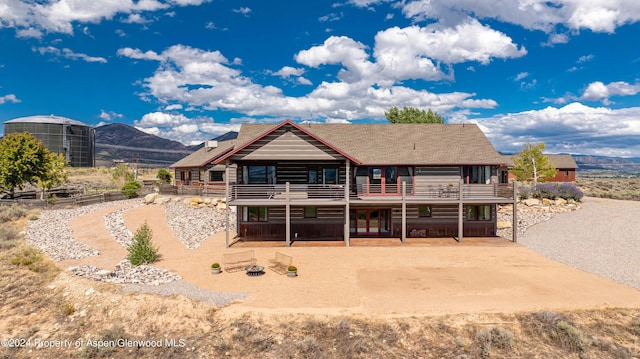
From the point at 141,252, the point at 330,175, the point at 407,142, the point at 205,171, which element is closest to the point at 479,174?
the point at 407,142

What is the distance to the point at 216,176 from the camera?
37.2m

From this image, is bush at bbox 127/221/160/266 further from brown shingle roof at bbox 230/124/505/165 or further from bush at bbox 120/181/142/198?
bush at bbox 120/181/142/198

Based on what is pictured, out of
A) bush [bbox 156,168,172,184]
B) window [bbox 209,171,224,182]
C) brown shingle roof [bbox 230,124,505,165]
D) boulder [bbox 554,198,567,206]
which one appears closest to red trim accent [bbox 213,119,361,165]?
brown shingle roof [bbox 230,124,505,165]

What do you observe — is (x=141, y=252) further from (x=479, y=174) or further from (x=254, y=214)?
(x=479, y=174)

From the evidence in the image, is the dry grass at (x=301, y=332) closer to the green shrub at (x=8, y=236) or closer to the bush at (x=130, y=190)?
the green shrub at (x=8, y=236)

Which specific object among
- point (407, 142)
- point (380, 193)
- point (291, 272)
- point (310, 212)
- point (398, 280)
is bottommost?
point (398, 280)

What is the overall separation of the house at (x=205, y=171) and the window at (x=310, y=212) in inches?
482

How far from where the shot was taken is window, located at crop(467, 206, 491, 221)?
963 inches

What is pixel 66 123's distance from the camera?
79312 millimetres

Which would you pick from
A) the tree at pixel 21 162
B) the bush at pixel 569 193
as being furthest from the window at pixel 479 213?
the tree at pixel 21 162

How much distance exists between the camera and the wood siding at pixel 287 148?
2117 centimetres

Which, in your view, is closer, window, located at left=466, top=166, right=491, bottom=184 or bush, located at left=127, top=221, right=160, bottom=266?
bush, located at left=127, top=221, right=160, bottom=266

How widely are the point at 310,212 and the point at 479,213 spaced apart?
11872 mm

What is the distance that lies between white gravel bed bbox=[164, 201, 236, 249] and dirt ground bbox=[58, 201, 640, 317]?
120 centimetres
